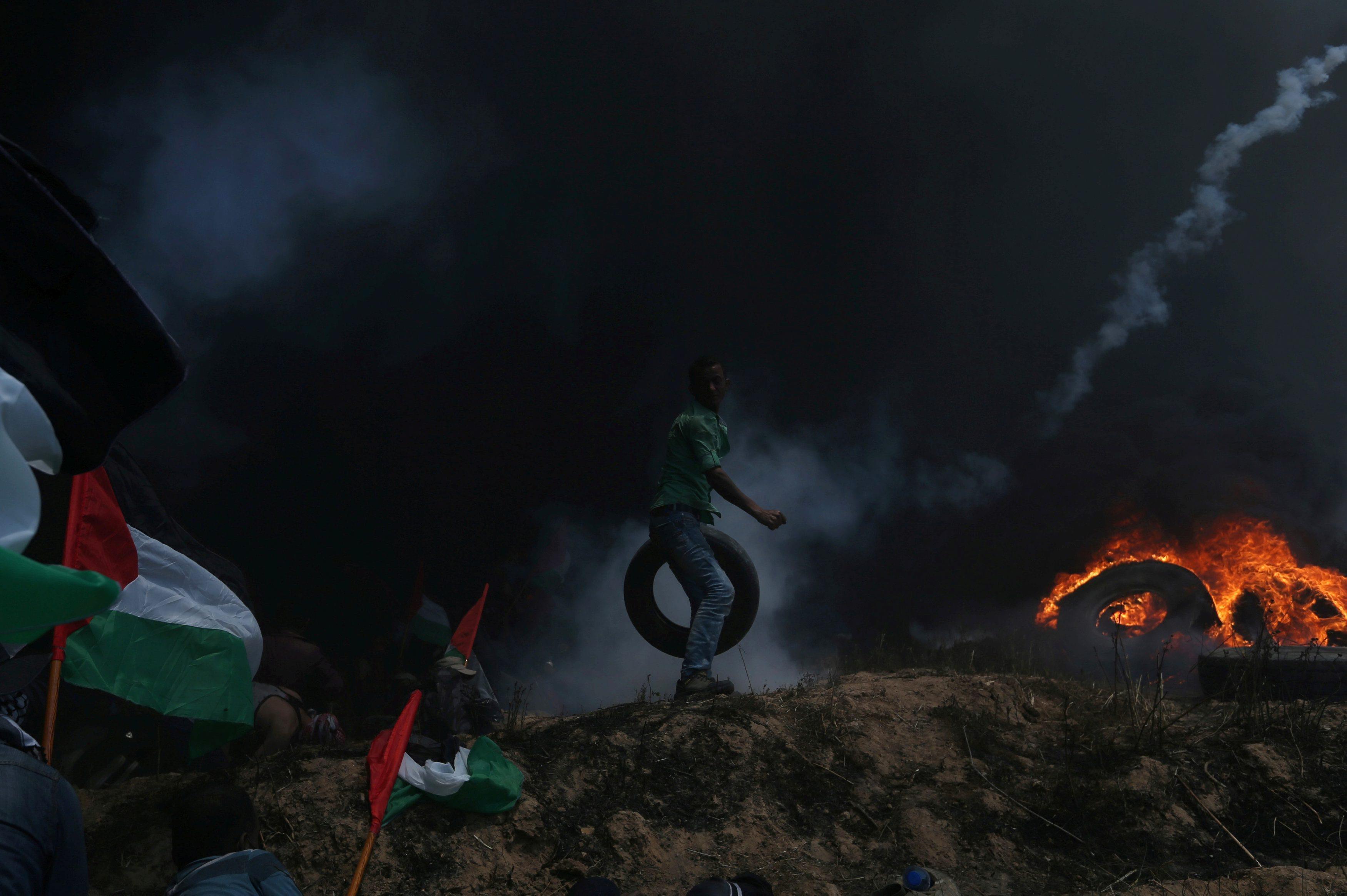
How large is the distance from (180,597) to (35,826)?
1711 millimetres

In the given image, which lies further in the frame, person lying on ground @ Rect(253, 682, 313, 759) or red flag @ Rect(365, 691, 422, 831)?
person lying on ground @ Rect(253, 682, 313, 759)

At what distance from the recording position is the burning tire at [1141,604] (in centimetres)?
779

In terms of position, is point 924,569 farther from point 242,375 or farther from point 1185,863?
point 242,375

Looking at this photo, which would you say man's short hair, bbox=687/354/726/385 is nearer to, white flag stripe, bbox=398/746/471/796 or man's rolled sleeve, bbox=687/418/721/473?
man's rolled sleeve, bbox=687/418/721/473

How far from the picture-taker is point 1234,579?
837 cm

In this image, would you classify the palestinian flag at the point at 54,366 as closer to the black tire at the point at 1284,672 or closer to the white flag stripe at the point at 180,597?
the white flag stripe at the point at 180,597

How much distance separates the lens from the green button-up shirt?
462 cm

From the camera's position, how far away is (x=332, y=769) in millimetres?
3586

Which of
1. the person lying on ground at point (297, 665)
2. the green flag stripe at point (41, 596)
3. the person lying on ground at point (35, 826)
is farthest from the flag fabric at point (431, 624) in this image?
the green flag stripe at point (41, 596)

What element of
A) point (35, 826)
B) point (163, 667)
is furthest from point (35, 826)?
point (163, 667)

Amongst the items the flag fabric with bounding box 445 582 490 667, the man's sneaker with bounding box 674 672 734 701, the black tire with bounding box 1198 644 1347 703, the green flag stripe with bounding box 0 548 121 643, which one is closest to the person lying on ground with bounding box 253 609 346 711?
the flag fabric with bounding box 445 582 490 667

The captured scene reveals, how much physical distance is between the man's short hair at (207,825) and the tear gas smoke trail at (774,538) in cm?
495

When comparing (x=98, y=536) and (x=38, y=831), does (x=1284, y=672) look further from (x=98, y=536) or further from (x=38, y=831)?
(x=98, y=536)

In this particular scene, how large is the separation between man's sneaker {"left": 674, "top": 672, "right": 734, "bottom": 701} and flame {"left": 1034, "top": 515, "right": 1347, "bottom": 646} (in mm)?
5115
